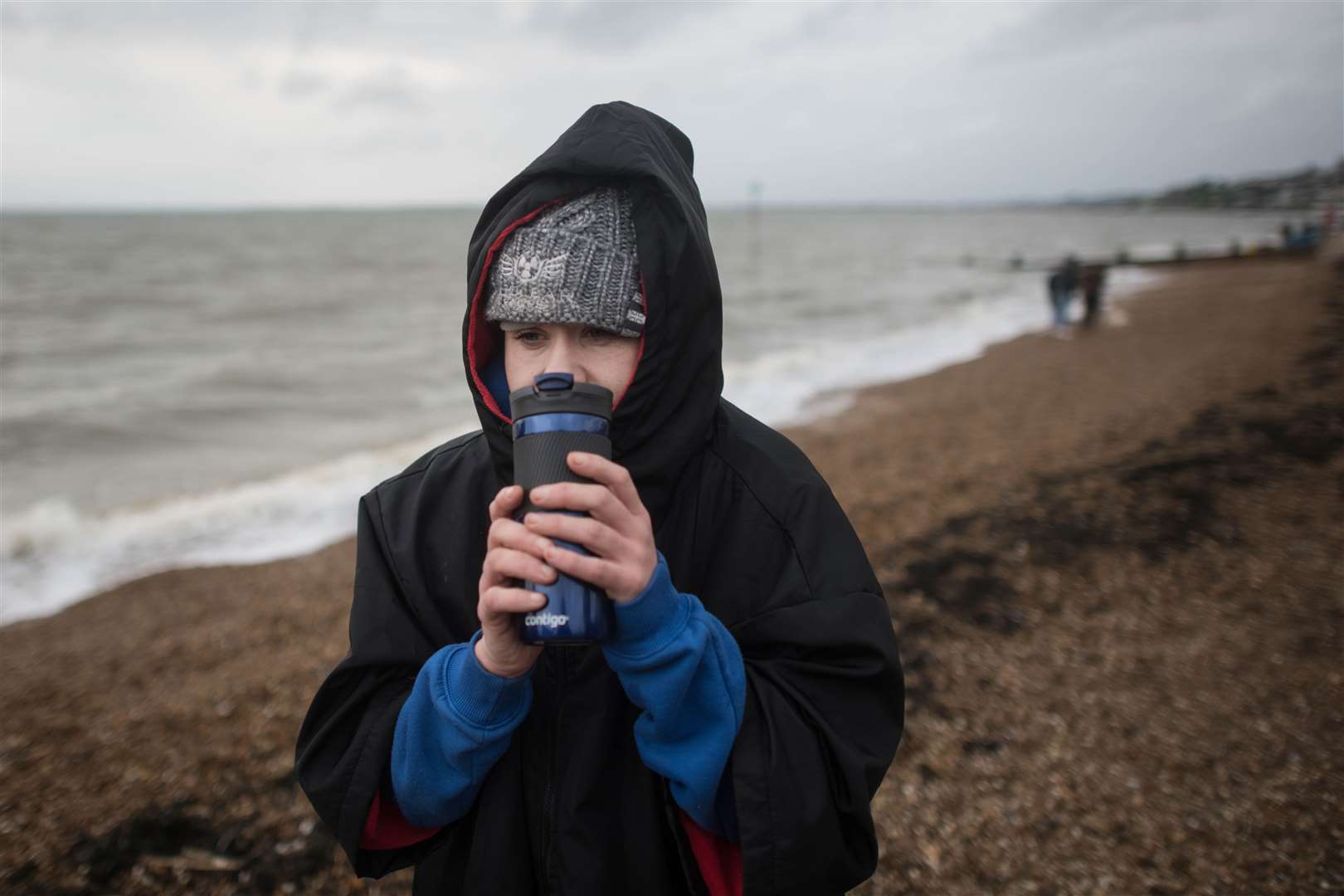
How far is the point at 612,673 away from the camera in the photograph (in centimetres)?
161

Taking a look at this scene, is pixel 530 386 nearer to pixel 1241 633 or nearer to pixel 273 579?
pixel 1241 633

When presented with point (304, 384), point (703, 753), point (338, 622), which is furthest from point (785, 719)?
point (304, 384)

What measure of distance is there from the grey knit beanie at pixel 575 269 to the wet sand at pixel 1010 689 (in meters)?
2.84

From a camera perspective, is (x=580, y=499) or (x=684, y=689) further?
(x=684, y=689)

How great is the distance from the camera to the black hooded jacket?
144 centimetres

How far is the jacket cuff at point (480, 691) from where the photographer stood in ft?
4.46

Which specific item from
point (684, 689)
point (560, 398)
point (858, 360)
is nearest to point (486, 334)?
point (560, 398)

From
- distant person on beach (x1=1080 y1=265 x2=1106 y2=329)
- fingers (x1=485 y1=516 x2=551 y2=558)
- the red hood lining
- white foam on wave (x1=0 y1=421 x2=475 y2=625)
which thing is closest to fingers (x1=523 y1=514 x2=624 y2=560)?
fingers (x1=485 y1=516 x2=551 y2=558)

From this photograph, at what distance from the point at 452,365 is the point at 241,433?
21.1 ft

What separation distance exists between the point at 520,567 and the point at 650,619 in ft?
0.74

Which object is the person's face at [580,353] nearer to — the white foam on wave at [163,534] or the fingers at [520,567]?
the fingers at [520,567]

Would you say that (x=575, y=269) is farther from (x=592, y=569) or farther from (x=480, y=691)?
(x=480, y=691)

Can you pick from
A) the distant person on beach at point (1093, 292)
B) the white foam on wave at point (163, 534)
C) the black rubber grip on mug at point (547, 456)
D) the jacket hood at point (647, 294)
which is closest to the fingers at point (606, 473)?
the black rubber grip on mug at point (547, 456)

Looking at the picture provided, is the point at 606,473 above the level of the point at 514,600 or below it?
above
